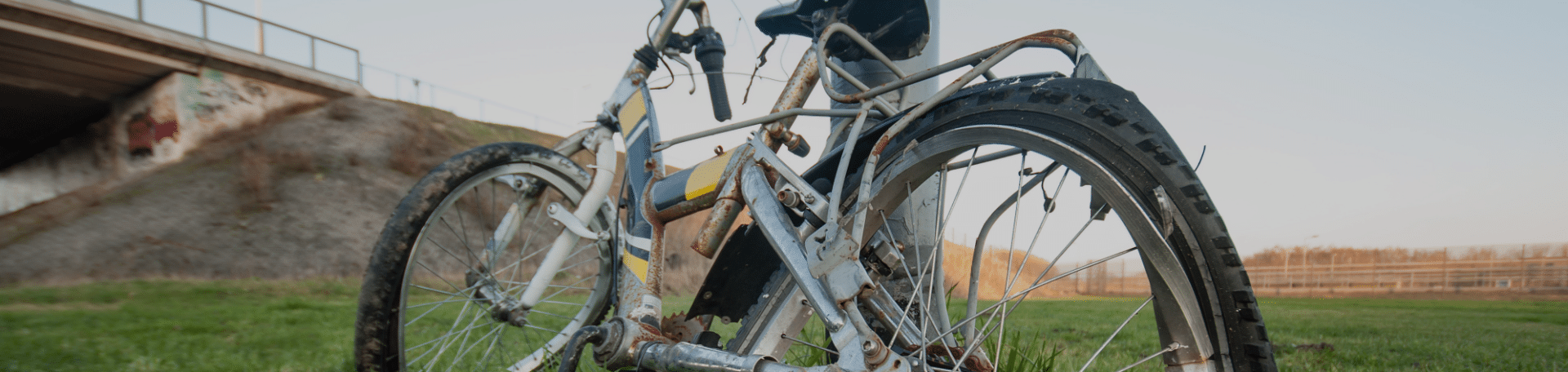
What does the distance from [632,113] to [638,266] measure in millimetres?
558

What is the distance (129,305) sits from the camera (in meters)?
8.35

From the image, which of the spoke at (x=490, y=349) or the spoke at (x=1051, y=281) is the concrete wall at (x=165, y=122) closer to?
the spoke at (x=490, y=349)

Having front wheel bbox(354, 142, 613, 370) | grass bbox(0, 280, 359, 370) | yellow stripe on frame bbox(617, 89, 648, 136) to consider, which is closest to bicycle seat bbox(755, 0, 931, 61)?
yellow stripe on frame bbox(617, 89, 648, 136)

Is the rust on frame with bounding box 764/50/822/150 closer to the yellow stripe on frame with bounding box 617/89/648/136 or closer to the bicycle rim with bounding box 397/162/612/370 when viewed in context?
the yellow stripe on frame with bounding box 617/89/648/136

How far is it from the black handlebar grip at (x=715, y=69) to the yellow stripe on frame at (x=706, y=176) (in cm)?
38

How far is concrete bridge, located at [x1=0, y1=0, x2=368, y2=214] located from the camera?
13250mm

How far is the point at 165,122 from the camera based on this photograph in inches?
601

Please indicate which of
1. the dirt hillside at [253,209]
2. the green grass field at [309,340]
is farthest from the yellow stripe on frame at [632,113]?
the dirt hillside at [253,209]

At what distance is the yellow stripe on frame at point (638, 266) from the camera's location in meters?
1.84

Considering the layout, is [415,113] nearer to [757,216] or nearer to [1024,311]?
[1024,311]

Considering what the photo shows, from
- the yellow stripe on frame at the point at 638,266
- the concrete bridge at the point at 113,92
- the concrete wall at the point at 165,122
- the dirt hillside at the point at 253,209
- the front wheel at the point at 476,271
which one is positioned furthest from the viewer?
the concrete wall at the point at 165,122

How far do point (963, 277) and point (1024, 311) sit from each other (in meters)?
5.53

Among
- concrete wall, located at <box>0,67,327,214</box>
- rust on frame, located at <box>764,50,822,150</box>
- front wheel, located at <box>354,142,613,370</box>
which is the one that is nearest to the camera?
rust on frame, located at <box>764,50,822,150</box>

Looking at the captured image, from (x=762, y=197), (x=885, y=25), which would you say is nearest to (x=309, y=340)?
(x=762, y=197)
